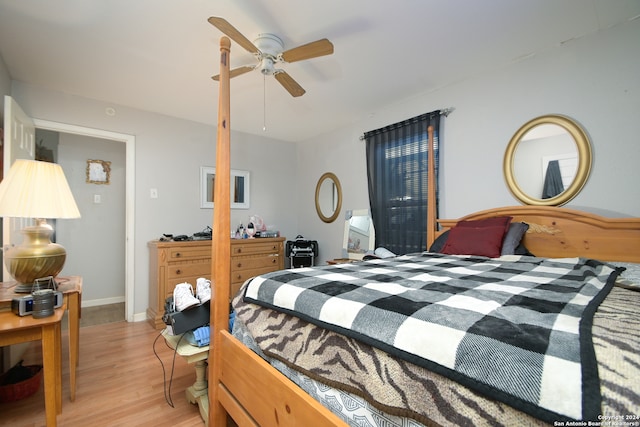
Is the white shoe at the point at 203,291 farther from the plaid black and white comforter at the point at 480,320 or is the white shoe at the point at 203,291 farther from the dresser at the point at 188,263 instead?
the dresser at the point at 188,263

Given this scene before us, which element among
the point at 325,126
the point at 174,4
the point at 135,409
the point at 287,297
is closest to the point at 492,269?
the point at 287,297

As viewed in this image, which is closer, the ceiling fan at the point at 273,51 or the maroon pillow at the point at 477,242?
the ceiling fan at the point at 273,51

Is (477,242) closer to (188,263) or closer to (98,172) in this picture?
(188,263)

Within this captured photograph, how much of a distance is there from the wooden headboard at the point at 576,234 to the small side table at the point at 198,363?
90.0 inches

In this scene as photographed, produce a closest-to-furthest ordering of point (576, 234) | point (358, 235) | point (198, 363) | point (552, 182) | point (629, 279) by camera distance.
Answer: point (629, 279), point (198, 363), point (576, 234), point (552, 182), point (358, 235)

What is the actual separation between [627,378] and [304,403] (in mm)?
669

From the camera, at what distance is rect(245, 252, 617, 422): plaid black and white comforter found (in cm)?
45

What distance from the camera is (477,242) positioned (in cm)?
197

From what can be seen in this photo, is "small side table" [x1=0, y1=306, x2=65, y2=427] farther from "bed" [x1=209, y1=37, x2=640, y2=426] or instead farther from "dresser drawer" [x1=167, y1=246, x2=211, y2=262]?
"dresser drawer" [x1=167, y1=246, x2=211, y2=262]

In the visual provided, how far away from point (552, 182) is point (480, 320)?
6.63 ft

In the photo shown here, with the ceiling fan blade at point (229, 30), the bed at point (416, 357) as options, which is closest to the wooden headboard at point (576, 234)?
the bed at point (416, 357)

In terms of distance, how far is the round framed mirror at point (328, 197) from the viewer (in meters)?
3.79

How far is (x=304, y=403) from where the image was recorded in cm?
76

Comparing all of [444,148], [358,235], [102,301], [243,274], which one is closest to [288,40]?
[444,148]
